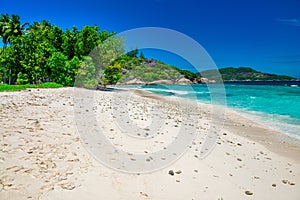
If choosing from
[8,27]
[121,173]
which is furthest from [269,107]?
[8,27]

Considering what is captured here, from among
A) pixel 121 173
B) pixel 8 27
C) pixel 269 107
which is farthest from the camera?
pixel 8 27

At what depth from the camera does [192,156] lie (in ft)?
19.9

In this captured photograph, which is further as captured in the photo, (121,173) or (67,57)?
(67,57)

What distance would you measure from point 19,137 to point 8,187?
2.49 metres

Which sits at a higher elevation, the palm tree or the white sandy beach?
the palm tree

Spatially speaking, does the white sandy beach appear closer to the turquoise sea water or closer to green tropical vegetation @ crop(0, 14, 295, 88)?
the turquoise sea water

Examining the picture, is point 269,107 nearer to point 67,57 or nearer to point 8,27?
point 67,57

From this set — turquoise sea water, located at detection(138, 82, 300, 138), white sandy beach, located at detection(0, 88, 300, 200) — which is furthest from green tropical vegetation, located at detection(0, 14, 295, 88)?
white sandy beach, located at detection(0, 88, 300, 200)

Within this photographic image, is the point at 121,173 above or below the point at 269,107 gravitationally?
below

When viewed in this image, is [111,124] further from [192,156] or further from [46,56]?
[46,56]

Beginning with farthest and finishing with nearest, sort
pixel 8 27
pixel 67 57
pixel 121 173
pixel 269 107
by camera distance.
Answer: pixel 8 27 < pixel 67 57 < pixel 269 107 < pixel 121 173

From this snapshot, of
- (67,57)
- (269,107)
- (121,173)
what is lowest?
(121,173)

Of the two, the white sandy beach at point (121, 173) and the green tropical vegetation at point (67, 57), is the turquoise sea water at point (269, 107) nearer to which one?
the white sandy beach at point (121, 173)

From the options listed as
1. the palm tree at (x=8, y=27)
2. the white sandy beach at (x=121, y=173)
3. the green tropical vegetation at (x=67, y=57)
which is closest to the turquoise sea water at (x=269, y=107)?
the white sandy beach at (x=121, y=173)
